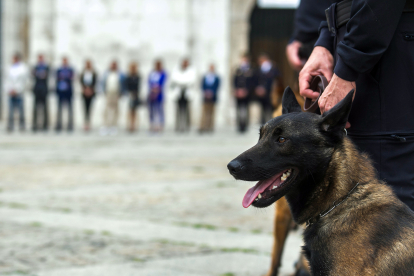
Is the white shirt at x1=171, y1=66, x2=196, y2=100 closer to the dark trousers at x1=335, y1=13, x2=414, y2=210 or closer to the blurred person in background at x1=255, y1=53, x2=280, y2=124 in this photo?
the blurred person in background at x1=255, y1=53, x2=280, y2=124

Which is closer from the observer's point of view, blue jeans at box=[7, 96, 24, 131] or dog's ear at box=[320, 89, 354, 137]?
dog's ear at box=[320, 89, 354, 137]

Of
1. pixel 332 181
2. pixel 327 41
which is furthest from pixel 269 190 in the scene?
pixel 327 41

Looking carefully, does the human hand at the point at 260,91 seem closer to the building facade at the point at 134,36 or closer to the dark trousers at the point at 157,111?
the dark trousers at the point at 157,111

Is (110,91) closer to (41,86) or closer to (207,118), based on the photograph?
(41,86)

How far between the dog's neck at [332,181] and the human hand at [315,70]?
41 cm

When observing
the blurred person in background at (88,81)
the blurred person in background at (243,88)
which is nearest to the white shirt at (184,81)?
the blurred person in background at (243,88)

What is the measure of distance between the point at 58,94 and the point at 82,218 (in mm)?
12661

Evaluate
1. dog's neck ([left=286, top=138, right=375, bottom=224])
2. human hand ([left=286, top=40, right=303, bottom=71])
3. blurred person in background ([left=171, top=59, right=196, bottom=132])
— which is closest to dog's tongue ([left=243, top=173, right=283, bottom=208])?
dog's neck ([left=286, top=138, right=375, bottom=224])

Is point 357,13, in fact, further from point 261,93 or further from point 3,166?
point 261,93

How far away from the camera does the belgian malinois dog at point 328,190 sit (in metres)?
2.23

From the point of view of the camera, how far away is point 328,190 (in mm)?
2420

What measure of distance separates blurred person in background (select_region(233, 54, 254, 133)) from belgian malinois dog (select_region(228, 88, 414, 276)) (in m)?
15.5

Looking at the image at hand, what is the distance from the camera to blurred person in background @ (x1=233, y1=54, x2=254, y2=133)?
18.0m

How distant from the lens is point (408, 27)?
99.7 inches
